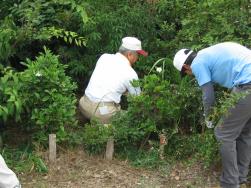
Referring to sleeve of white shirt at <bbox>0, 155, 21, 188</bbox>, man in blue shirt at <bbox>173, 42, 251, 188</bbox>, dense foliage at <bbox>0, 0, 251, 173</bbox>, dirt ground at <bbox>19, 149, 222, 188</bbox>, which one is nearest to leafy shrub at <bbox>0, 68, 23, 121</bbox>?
dense foliage at <bbox>0, 0, 251, 173</bbox>

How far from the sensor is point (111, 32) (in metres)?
6.38

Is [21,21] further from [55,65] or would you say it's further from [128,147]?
[128,147]

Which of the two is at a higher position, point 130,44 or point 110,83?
point 130,44

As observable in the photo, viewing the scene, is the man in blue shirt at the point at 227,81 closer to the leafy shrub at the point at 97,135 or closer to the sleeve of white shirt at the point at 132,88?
the sleeve of white shirt at the point at 132,88

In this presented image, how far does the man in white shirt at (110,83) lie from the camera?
19.1 feet

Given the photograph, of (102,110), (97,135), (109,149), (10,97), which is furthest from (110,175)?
(10,97)

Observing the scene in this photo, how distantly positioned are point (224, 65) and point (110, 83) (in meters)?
1.64

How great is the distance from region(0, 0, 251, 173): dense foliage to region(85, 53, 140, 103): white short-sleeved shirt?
0.20 meters

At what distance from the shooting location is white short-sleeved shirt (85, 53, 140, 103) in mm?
5828

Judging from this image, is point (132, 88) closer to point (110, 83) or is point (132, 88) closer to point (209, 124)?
point (110, 83)

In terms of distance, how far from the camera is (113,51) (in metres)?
6.48

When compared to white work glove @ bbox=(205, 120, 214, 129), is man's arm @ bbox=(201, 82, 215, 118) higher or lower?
higher

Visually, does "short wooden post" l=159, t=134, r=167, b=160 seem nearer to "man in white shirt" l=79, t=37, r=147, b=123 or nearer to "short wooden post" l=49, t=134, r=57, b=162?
"man in white shirt" l=79, t=37, r=147, b=123

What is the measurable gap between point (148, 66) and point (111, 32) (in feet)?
2.02
